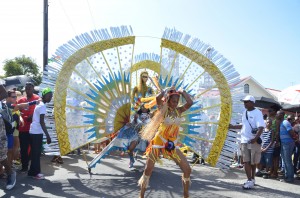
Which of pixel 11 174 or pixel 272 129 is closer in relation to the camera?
pixel 11 174

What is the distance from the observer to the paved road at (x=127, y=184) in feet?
17.5

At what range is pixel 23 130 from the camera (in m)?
6.95

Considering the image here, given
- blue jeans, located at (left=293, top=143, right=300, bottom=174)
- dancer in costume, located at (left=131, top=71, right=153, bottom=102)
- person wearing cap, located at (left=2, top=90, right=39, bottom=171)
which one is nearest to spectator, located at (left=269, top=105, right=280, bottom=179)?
blue jeans, located at (left=293, top=143, right=300, bottom=174)

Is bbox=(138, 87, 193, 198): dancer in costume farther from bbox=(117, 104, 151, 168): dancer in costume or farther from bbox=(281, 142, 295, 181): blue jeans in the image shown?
bbox=(281, 142, 295, 181): blue jeans

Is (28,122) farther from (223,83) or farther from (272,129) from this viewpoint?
(272,129)

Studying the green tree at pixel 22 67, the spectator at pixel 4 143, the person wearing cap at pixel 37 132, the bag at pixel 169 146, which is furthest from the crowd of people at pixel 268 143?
the green tree at pixel 22 67

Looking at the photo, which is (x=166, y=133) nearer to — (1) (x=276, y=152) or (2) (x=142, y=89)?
(2) (x=142, y=89)

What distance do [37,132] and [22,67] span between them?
→ 36.7 meters

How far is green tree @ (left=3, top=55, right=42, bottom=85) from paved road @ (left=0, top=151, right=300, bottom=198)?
32.9m

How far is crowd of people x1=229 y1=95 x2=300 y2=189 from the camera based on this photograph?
6.20m

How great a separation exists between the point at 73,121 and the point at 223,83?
9.82ft

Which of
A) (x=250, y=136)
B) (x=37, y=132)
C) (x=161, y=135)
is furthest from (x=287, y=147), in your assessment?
(x=37, y=132)

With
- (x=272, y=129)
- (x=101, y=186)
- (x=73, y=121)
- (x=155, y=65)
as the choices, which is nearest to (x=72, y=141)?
(x=73, y=121)

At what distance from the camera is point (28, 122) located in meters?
6.97
